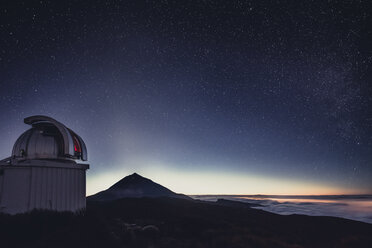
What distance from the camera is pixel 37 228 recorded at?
23.4 ft

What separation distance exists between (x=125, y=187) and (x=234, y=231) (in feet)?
284

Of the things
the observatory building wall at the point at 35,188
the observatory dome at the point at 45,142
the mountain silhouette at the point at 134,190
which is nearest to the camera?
the observatory building wall at the point at 35,188

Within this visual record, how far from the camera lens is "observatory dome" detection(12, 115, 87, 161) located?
8523 millimetres

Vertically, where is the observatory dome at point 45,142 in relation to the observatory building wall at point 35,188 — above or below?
above

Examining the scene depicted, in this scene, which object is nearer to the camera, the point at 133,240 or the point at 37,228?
the point at 37,228

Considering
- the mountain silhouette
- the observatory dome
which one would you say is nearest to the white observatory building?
the observatory dome

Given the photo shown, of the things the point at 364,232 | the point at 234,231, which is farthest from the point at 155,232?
the point at 364,232

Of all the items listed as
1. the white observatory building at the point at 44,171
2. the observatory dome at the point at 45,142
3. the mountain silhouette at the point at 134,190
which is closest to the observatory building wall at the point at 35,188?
the white observatory building at the point at 44,171

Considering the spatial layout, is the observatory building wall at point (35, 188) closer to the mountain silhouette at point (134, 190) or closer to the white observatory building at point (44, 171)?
the white observatory building at point (44, 171)

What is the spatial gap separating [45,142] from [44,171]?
119cm

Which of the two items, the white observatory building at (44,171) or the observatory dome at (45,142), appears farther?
the observatory dome at (45,142)

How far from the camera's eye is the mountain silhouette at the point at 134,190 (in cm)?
8361

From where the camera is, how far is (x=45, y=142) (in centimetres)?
862

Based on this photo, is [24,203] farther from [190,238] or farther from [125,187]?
[125,187]
